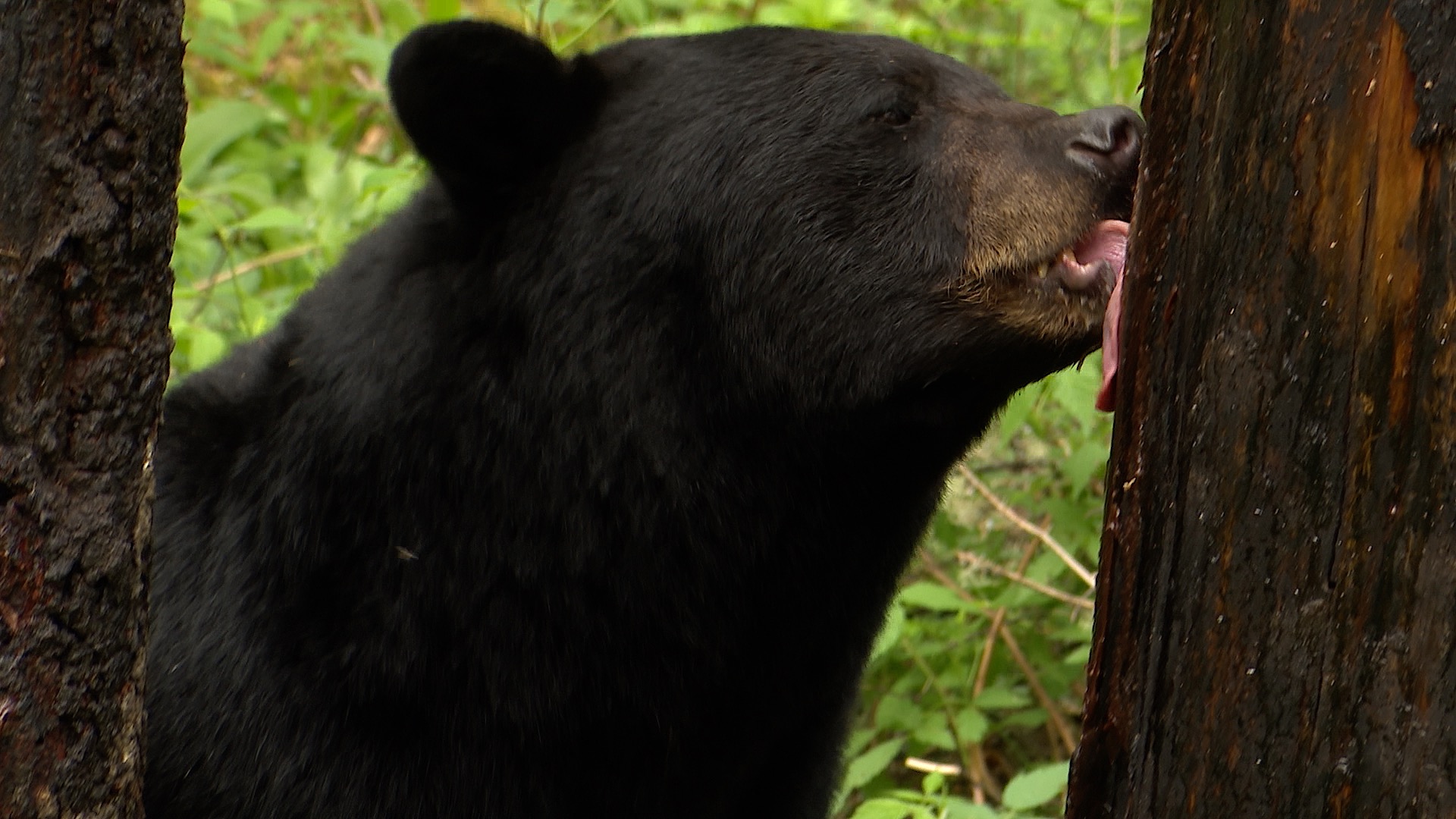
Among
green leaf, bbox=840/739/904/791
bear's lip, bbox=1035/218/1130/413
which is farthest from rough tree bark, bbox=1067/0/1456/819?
green leaf, bbox=840/739/904/791

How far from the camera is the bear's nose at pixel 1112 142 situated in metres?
2.60

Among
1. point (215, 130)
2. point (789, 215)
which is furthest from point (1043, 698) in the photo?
point (215, 130)

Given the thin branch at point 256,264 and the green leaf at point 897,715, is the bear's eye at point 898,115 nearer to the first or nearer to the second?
the green leaf at point 897,715

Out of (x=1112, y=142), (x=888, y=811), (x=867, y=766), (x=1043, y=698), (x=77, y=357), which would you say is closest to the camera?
(x=77, y=357)

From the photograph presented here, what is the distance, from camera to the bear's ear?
271 centimetres

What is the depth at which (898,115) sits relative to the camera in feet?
9.20

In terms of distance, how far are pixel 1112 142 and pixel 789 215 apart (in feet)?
1.87

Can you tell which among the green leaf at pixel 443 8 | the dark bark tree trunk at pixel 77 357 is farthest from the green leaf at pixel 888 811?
the green leaf at pixel 443 8

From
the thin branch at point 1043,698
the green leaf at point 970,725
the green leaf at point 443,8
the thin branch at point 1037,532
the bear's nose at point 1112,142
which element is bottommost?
the thin branch at point 1043,698

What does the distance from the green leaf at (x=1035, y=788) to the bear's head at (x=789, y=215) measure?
38.4 inches

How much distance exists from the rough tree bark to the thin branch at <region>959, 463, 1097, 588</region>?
7.38 feet

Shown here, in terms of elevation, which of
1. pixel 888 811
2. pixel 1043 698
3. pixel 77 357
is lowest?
pixel 1043 698

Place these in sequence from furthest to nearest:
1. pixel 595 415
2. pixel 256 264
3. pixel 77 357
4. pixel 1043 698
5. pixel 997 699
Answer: pixel 256 264 → pixel 1043 698 → pixel 997 699 → pixel 595 415 → pixel 77 357

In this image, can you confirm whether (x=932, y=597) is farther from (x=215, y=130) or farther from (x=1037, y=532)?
(x=215, y=130)
